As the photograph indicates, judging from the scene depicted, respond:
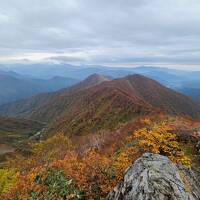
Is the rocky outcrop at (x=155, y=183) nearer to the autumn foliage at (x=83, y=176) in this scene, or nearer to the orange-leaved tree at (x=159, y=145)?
the autumn foliage at (x=83, y=176)

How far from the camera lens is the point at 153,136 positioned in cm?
2369

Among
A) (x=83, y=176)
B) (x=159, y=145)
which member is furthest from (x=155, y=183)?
(x=159, y=145)

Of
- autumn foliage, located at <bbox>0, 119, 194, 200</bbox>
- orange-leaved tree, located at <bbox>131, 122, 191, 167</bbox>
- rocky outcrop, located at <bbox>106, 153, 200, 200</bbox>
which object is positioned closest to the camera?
rocky outcrop, located at <bbox>106, 153, 200, 200</bbox>

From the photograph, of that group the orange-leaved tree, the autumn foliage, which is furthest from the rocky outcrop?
the orange-leaved tree

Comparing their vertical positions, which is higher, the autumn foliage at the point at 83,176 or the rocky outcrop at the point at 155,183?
the rocky outcrop at the point at 155,183

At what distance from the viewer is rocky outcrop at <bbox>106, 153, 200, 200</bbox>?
54.7 feet

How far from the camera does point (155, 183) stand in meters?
17.1

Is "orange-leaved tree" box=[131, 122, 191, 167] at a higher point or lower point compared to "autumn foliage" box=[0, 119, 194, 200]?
higher

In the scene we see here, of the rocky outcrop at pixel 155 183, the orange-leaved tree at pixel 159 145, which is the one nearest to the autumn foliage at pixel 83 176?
the orange-leaved tree at pixel 159 145

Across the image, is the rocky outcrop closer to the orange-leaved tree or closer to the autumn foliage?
the autumn foliage

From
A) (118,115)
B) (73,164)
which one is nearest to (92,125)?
(118,115)

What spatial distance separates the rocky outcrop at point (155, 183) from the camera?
1668 centimetres

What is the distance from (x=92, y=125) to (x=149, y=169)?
399 feet

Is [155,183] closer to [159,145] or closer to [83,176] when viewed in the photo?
[83,176]
